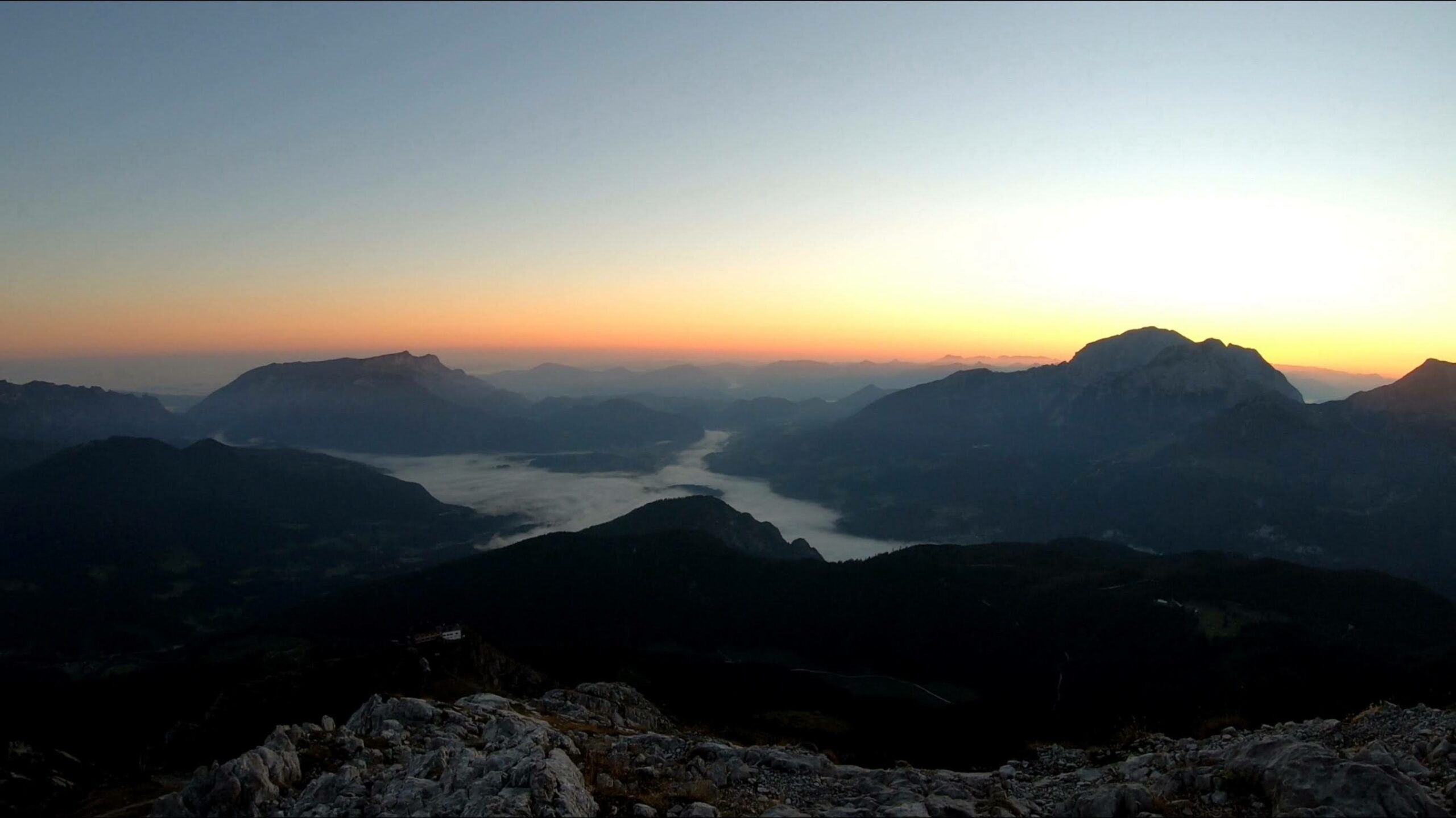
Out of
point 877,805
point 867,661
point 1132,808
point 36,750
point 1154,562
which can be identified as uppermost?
point 1132,808

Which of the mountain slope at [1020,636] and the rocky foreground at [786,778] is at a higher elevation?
the rocky foreground at [786,778]

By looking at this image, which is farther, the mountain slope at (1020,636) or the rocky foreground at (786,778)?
the mountain slope at (1020,636)

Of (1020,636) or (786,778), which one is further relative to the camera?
(1020,636)

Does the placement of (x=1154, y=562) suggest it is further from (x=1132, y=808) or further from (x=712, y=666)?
(x=1132, y=808)

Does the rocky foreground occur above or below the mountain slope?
above

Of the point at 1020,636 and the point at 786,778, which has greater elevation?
the point at 786,778

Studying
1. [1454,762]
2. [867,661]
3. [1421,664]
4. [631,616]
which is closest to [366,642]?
[631,616]

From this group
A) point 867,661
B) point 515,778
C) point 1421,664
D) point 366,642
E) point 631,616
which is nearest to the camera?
point 515,778

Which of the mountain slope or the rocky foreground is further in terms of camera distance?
the mountain slope
